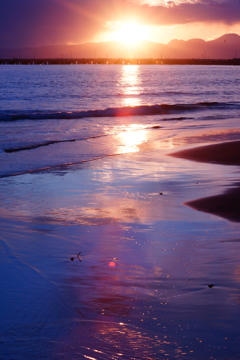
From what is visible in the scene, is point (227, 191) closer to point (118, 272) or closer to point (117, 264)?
point (117, 264)

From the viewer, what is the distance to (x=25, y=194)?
796 centimetres

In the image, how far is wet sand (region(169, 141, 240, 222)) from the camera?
6.75 meters

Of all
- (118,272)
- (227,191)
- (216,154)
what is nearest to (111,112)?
(216,154)

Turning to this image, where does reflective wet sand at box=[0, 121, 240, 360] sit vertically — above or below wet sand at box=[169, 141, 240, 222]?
below

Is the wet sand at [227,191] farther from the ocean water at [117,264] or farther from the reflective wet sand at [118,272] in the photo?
the ocean water at [117,264]

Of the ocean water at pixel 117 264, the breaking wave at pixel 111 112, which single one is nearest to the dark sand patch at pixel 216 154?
the ocean water at pixel 117 264

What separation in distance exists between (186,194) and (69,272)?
154 inches

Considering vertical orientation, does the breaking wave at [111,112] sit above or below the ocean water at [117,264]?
above

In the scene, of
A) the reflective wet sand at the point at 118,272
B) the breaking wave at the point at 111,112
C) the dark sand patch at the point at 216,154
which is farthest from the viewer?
the breaking wave at the point at 111,112

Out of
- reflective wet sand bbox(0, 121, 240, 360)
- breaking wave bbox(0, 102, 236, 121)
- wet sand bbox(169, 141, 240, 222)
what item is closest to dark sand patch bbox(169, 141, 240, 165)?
wet sand bbox(169, 141, 240, 222)

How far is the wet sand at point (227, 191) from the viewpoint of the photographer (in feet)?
22.2

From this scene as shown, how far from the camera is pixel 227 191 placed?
25.8 feet

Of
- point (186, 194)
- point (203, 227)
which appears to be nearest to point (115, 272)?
point (203, 227)

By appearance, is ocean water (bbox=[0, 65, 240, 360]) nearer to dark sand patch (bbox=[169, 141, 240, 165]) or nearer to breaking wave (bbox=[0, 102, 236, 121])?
dark sand patch (bbox=[169, 141, 240, 165])
